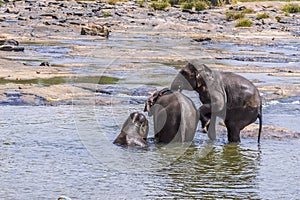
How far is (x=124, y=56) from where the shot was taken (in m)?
26.0

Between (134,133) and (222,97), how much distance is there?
1362 mm

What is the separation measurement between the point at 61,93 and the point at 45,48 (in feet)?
41.7

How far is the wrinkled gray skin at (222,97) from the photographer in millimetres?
11352

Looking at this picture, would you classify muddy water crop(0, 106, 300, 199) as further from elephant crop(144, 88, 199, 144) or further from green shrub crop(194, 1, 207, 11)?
green shrub crop(194, 1, 207, 11)

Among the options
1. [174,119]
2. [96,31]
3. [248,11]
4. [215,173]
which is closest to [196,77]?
[174,119]

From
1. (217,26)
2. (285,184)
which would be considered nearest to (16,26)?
(217,26)

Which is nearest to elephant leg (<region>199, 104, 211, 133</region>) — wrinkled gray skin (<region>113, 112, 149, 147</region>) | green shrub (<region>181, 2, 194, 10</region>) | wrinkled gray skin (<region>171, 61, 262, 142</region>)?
wrinkled gray skin (<region>171, 61, 262, 142</region>)

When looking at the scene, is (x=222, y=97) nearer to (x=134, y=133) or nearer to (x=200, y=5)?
(x=134, y=133)

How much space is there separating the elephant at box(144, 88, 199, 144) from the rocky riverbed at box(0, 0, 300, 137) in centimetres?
386

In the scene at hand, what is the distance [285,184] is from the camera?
912 centimetres

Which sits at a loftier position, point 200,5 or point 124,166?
point 124,166

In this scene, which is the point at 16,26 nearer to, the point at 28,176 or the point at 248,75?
the point at 248,75

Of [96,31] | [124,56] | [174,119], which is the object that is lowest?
[96,31]

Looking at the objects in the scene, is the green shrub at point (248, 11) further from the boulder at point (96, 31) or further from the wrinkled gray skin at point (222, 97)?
the wrinkled gray skin at point (222, 97)
